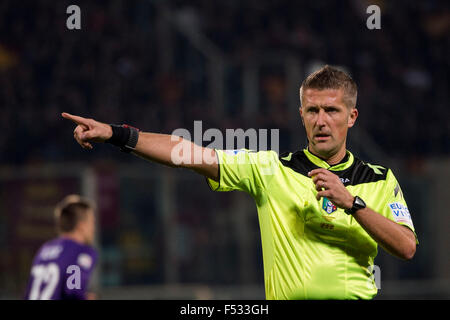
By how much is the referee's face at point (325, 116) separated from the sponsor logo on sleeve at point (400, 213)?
362 millimetres

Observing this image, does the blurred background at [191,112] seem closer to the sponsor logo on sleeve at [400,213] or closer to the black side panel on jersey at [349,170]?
the black side panel on jersey at [349,170]

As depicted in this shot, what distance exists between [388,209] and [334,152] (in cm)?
34

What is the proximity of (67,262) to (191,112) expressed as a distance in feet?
20.5

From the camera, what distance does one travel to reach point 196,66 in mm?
12445

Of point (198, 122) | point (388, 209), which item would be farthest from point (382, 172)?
point (198, 122)

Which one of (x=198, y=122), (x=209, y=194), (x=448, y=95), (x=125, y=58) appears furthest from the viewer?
(x=448, y=95)

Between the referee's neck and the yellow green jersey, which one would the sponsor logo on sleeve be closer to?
the yellow green jersey

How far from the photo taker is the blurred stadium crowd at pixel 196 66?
11594 millimetres

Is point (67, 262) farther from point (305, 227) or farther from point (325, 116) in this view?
point (325, 116)

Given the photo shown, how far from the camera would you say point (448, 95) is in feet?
46.0

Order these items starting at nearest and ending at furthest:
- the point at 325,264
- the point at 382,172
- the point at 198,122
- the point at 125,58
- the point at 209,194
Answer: the point at 325,264, the point at 382,172, the point at 209,194, the point at 198,122, the point at 125,58

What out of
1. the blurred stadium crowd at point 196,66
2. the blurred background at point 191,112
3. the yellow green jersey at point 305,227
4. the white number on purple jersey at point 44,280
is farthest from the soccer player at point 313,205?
the blurred stadium crowd at point 196,66

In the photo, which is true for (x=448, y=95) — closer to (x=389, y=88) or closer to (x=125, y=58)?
(x=389, y=88)

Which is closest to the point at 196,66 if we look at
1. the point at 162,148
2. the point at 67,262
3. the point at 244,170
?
the point at 67,262
